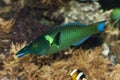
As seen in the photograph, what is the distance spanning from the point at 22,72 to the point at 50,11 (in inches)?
47.2

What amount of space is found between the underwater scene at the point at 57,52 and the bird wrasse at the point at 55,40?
13.4 inches

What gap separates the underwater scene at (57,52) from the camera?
380cm

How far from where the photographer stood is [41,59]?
390 cm

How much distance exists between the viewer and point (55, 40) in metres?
2.96

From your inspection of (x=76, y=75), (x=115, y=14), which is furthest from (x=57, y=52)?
(x=115, y=14)

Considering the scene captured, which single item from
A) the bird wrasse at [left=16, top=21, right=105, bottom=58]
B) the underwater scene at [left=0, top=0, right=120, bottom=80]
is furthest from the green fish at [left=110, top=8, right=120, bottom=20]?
the bird wrasse at [left=16, top=21, right=105, bottom=58]

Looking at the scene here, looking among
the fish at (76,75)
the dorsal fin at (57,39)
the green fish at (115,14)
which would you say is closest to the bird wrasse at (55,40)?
the dorsal fin at (57,39)

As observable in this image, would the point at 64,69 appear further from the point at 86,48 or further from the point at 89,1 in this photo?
the point at 89,1

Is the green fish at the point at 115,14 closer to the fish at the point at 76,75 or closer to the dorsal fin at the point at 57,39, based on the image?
the fish at the point at 76,75

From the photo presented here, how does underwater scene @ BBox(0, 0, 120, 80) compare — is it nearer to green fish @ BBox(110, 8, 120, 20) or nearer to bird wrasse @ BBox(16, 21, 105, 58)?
green fish @ BBox(110, 8, 120, 20)

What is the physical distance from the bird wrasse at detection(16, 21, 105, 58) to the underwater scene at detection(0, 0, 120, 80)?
342 mm

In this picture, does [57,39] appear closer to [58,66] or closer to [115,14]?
[58,66]

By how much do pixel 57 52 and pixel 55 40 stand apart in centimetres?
101

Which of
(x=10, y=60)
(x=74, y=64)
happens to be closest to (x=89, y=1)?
(x=74, y=64)
